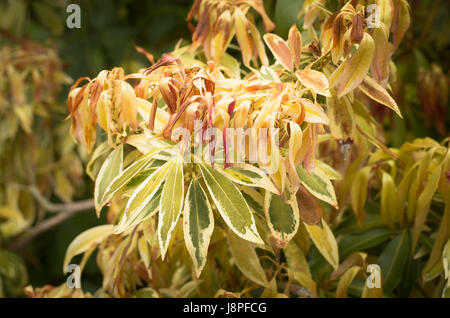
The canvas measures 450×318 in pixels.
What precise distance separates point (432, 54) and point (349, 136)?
566mm

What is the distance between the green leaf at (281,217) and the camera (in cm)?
52

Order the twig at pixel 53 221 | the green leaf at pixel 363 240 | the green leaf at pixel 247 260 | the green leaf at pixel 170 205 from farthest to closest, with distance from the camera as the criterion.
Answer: the twig at pixel 53 221 → the green leaf at pixel 363 240 → the green leaf at pixel 247 260 → the green leaf at pixel 170 205

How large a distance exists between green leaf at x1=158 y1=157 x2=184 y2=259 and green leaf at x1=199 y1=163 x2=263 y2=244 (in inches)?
1.0

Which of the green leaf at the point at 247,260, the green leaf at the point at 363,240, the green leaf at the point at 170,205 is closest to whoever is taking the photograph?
the green leaf at the point at 170,205

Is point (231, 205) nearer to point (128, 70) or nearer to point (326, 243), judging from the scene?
point (326, 243)

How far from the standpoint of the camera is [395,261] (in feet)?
2.26

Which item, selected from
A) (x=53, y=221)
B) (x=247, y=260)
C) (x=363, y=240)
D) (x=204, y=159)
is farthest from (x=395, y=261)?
(x=53, y=221)

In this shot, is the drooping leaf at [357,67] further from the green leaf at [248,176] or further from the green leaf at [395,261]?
the green leaf at [395,261]

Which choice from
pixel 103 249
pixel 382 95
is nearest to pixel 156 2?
pixel 103 249

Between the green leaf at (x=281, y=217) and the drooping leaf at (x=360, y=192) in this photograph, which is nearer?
the green leaf at (x=281, y=217)

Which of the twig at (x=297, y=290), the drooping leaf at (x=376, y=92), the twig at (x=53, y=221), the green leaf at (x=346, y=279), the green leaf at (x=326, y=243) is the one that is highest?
the drooping leaf at (x=376, y=92)

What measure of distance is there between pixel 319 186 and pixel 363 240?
207 millimetres

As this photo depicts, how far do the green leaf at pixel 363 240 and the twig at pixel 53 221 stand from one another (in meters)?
0.54

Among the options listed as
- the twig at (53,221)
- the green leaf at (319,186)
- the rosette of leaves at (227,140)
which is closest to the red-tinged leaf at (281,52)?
the rosette of leaves at (227,140)
